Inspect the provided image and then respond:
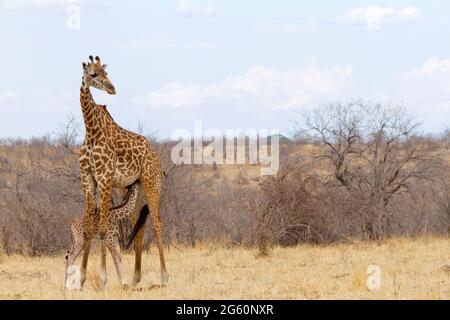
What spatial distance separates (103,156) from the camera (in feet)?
36.2

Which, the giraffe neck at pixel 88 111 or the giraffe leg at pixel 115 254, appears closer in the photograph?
the giraffe neck at pixel 88 111

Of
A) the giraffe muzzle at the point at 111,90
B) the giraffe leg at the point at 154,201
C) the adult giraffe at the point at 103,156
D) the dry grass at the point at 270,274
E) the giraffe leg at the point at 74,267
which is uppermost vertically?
the giraffe muzzle at the point at 111,90

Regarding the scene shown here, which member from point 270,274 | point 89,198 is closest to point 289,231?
point 270,274

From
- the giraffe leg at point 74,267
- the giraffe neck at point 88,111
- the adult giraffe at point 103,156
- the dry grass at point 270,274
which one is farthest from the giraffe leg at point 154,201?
the giraffe neck at point 88,111

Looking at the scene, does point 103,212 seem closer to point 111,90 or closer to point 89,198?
point 89,198

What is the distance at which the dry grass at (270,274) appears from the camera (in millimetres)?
10469

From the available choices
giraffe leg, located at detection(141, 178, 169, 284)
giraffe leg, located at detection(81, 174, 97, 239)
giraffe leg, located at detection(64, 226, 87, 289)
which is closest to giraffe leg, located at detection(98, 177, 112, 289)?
giraffe leg, located at detection(81, 174, 97, 239)

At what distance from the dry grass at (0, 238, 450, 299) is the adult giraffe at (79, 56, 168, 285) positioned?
1024 mm

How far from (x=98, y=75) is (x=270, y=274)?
4359 mm

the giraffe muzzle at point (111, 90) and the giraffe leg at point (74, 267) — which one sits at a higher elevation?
the giraffe muzzle at point (111, 90)

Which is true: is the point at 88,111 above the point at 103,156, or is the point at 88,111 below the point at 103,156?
above

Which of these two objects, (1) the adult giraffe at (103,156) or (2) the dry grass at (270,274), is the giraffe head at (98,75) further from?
(2) the dry grass at (270,274)

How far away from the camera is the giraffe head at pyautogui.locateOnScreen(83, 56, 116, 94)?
10.8 m

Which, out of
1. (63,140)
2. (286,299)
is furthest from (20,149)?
(286,299)
